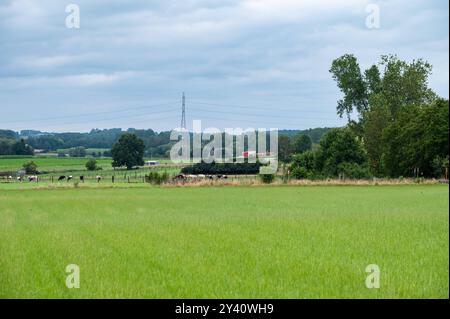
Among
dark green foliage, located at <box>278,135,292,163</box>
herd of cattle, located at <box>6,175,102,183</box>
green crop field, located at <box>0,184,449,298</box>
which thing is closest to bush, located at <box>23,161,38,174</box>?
herd of cattle, located at <box>6,175,102,183</box>

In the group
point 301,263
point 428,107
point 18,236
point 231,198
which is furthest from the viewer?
point 428,107

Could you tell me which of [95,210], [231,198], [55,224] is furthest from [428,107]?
[55,224]

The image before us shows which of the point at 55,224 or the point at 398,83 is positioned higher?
the point at 398,83

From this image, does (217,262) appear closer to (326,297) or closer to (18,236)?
(326,297)

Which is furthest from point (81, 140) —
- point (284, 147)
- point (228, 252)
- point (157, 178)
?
point (228, 252)

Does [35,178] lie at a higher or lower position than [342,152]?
lower

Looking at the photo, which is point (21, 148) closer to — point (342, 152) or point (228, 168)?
point (228, 168)

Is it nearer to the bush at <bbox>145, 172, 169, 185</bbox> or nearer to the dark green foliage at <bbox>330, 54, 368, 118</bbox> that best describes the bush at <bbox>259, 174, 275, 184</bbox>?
the bush at <bbox>145, 172, 169, 185</bbox>

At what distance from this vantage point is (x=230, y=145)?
83.6 metres

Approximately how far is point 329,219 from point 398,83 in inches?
2375

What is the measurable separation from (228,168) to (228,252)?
59.2m

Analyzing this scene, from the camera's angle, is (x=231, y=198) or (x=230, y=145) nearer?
(x=231, y=198)

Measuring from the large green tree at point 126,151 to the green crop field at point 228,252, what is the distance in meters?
33.2

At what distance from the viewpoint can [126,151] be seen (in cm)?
6650
